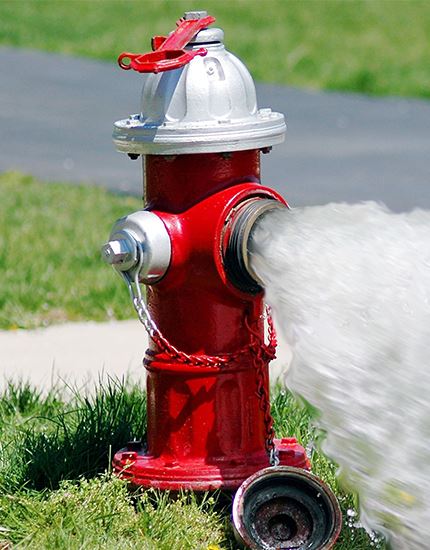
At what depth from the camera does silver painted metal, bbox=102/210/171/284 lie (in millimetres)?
3152

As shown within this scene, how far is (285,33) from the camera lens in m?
17.1

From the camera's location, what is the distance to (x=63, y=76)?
49.4ft

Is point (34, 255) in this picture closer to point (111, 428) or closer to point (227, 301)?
point (111, 428)

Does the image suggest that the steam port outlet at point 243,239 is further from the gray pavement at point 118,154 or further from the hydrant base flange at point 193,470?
the gray pavement at point 118,154

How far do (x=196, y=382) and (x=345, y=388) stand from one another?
494mm

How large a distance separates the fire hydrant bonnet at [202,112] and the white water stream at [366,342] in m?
0.23

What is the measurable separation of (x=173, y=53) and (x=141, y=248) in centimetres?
47

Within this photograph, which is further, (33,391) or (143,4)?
(143,4)

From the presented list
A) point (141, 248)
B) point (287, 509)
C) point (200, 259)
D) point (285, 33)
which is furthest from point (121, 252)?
point (285, 33)

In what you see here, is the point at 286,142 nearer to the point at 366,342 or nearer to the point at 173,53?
the point at 173,53

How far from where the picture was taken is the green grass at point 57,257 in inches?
226

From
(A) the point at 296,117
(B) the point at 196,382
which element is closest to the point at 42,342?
(B) the point at 196,382

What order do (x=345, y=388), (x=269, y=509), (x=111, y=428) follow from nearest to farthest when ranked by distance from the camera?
(x=345, y=388) → (x=269, y=509) → (x=111, y=428)

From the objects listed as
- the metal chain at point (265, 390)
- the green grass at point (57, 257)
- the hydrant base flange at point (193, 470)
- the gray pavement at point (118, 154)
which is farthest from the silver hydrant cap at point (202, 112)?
the green grass at point (57, 257)
